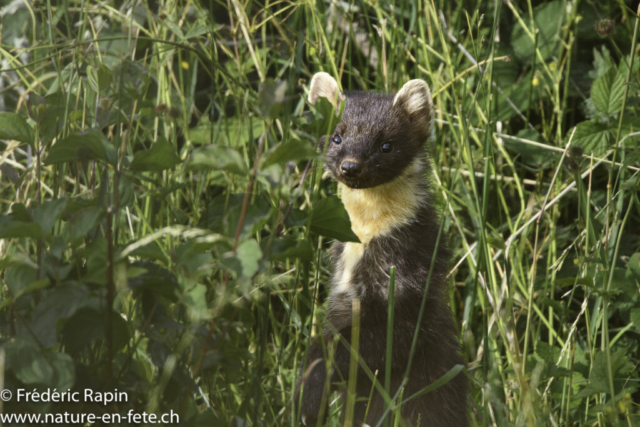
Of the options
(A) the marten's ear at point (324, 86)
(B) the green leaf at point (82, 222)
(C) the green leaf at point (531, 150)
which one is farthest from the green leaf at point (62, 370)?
(C) the green leaf at point (531, 150)

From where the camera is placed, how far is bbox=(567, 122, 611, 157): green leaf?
373 cm

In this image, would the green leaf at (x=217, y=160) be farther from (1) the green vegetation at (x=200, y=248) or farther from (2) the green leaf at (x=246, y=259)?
(2) the green leaf at (x=246, y=259)

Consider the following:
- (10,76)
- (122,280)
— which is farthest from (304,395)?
(10,76)

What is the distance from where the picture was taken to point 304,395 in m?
2.82

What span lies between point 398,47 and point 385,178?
50.3 inches

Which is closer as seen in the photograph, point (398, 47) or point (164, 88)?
point (164, 88)

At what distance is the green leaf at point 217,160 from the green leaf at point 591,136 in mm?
2498

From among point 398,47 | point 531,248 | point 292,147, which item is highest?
point 292,147

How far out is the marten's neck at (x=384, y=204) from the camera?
300cm

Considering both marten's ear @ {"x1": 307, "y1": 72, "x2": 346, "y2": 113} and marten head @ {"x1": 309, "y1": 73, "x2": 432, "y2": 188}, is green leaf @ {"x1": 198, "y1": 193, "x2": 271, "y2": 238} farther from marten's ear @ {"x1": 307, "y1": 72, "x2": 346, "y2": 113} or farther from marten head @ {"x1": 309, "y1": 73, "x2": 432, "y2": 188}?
marten's ear @ {"x1": 307, "y1": 72, "x2": 346, "y2": 113}

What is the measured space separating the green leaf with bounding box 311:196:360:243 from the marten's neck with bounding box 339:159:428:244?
2.83 ft

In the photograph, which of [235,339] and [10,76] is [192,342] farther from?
[10,76]

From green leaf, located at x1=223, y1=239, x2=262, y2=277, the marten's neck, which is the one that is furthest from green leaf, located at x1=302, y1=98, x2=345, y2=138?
the marten's neck

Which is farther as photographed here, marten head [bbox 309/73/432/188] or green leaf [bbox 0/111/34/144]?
marten head [bbox 309/73/432/188]
